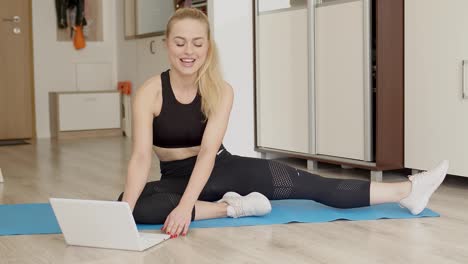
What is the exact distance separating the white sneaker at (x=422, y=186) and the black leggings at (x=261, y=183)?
0.16 m

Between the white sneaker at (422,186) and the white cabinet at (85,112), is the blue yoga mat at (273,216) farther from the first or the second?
the white cabinet at (85,112)

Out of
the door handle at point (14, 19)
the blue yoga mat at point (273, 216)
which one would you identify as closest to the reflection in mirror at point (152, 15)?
the door handle at point (14, 19)

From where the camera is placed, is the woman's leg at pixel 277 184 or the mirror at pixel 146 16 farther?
the mirror at pixel 146 16

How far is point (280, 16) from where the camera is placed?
4.21 metres

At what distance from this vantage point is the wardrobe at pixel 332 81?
140 inches

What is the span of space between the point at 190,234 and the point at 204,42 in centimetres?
65

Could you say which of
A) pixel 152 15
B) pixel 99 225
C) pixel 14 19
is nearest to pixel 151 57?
pixel 152 15

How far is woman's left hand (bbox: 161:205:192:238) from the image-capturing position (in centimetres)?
237

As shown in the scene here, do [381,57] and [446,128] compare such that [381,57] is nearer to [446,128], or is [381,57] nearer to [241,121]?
[446,128]

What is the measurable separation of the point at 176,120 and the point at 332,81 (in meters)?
1.45

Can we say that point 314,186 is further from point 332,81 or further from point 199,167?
point 332,81

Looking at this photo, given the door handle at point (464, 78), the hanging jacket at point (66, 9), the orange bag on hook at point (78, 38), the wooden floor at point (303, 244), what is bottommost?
the wooden floor at point (303, 244)

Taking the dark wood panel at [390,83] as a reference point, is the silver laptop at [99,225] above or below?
below

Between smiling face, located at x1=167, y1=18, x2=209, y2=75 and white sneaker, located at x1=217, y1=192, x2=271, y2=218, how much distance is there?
486 mm
